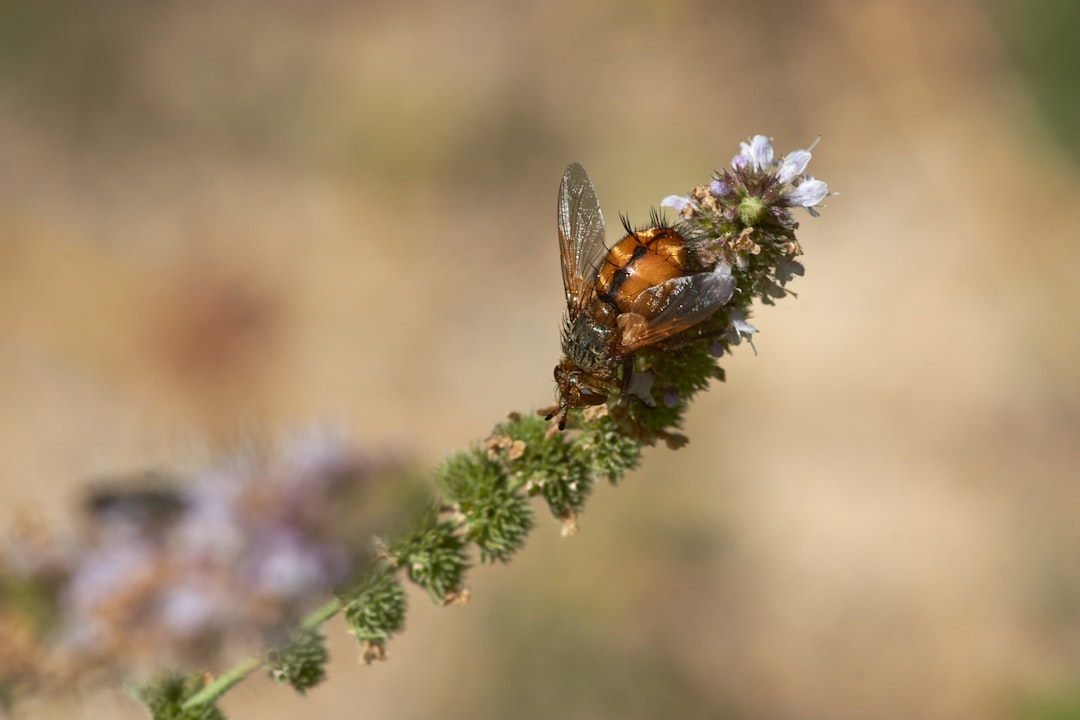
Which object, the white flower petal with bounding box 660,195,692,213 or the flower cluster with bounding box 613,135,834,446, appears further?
the white flower petal with bounding box 660,195,692,213

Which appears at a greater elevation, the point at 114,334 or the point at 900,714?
the point at 114,334

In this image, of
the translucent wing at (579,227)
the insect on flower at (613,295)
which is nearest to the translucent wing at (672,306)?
the insect on flower at (613,295)

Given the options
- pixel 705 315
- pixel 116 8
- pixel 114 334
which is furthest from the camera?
pixel 116 8

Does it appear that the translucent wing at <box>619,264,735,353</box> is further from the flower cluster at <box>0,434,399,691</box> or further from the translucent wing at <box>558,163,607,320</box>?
the flower cluster at <box>0,434,399,691</box>

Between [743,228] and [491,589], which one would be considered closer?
[743,228]

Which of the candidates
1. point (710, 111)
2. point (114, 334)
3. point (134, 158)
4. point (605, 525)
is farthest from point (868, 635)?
point (134, 158)

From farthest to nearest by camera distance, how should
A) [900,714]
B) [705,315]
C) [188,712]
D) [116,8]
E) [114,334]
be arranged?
[116,8] < [114,334] < [900,714] < [188,712] < [705,315]

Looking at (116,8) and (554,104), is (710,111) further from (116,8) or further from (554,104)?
(116,8)

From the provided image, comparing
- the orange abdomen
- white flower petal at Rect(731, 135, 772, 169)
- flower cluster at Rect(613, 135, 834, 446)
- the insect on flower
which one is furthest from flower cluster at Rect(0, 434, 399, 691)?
white flower petal at Rect(731, 135, 772, 169)

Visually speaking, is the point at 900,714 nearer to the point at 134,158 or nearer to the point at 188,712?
the point at 188,712

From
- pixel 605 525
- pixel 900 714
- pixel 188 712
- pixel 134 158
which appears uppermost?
pixel 134 158
